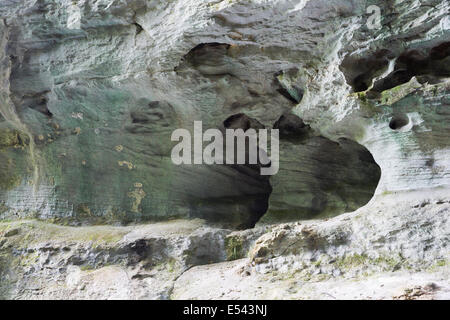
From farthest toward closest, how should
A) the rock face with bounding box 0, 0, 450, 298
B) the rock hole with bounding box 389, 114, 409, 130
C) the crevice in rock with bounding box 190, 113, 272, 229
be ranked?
the crevice in rock with bounding box 190, 113, 272, 229 < the rock hole with bounding box 389, 114, 409, 130 < the rock face with bounding box 0, 0, 450, 298

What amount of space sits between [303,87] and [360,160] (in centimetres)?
171

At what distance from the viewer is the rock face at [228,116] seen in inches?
163

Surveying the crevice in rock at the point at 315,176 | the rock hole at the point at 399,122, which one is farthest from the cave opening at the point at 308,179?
the rock hole at the point at 399,122

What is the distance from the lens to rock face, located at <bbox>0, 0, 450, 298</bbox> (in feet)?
13.6

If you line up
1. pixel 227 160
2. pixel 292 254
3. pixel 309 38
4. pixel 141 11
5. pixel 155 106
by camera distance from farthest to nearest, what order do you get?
pixel 227 160 → pixel 155 106 → pixel 141 11 → pixel 309 38 → pixel 292 254

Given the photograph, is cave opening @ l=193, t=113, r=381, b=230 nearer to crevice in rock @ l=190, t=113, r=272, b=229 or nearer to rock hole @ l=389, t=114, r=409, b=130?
crevice in rock @ l=190, t=113, r=272, b=229

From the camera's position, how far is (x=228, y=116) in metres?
5.72

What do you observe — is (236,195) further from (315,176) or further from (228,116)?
(228,116)

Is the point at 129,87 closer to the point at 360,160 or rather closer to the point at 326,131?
the point at 326,131

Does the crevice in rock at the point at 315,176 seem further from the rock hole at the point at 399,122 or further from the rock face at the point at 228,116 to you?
the rock hole at the point at 399,122

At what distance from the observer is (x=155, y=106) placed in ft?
18.8

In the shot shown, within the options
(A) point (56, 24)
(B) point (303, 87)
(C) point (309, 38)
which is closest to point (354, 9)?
(C) point (309, 38)

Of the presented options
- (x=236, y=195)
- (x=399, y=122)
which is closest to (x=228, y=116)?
(x=236, y=195)

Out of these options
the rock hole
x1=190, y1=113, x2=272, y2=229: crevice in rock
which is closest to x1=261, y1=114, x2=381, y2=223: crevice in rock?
x1=190, y1=113, x2=272, y2=229: crevice in rock
